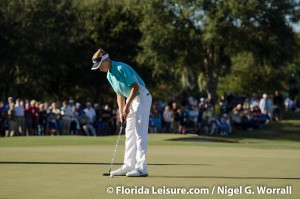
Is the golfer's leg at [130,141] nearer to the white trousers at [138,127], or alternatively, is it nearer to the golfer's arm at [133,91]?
the white trousers at [138,127]

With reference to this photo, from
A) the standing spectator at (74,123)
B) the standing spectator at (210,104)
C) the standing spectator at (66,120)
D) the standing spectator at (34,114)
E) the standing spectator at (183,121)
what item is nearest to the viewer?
the standing spectator at (34,114)

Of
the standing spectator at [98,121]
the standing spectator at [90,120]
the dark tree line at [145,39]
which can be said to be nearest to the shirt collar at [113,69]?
the standing spectator at [90,120]

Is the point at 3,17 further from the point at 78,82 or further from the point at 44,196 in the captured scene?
the point at 44,196

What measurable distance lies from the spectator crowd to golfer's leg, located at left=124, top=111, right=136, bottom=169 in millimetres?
20629

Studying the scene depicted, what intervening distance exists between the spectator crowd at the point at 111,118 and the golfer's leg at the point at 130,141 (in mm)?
20629

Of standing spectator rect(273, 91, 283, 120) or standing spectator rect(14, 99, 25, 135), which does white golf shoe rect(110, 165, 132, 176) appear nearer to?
standing spectator rect(14, 99, 25, 135)

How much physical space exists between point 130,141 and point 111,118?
2521cm

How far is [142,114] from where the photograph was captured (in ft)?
42.1

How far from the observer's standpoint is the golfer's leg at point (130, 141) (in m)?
Result: 12.9

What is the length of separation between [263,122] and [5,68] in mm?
16462

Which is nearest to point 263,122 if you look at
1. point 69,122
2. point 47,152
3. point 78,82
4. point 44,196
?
point 69,122

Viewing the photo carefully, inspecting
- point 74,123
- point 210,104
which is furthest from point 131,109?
point 210,104

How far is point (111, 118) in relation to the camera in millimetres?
38125

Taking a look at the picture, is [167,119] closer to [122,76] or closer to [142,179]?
[122,76]
